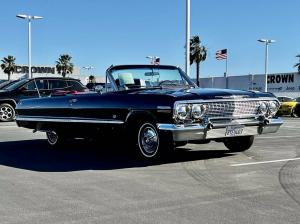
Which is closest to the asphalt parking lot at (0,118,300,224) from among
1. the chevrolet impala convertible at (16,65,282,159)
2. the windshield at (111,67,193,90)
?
the chevrolet impala convertible at (16,65,282,159)

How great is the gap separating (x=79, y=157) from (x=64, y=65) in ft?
282

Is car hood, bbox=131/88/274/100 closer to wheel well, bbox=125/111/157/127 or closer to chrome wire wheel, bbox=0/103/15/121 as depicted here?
wheel well, bbox=125/111/157/127

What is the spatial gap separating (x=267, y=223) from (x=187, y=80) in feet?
17.8

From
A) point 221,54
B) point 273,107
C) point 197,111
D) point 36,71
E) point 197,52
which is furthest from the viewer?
point 36,71

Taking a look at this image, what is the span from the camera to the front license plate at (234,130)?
7.84 metres

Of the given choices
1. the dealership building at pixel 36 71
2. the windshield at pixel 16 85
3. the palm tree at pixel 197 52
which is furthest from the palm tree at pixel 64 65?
the windshield at pixel 16 85

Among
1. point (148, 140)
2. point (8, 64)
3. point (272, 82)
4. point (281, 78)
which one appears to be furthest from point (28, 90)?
point (8, 64)

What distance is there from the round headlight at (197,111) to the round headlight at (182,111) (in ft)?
0.42

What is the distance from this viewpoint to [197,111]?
24.7ft

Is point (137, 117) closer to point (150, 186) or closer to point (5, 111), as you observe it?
point (150, 186)

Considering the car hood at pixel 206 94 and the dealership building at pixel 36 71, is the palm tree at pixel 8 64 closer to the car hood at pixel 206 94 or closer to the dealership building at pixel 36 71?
the dealership building at pixel 36 71

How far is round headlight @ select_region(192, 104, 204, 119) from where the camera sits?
7.52m

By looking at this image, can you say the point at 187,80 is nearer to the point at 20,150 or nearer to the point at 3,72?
the point at 20,150

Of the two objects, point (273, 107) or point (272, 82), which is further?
point (272, 82)
